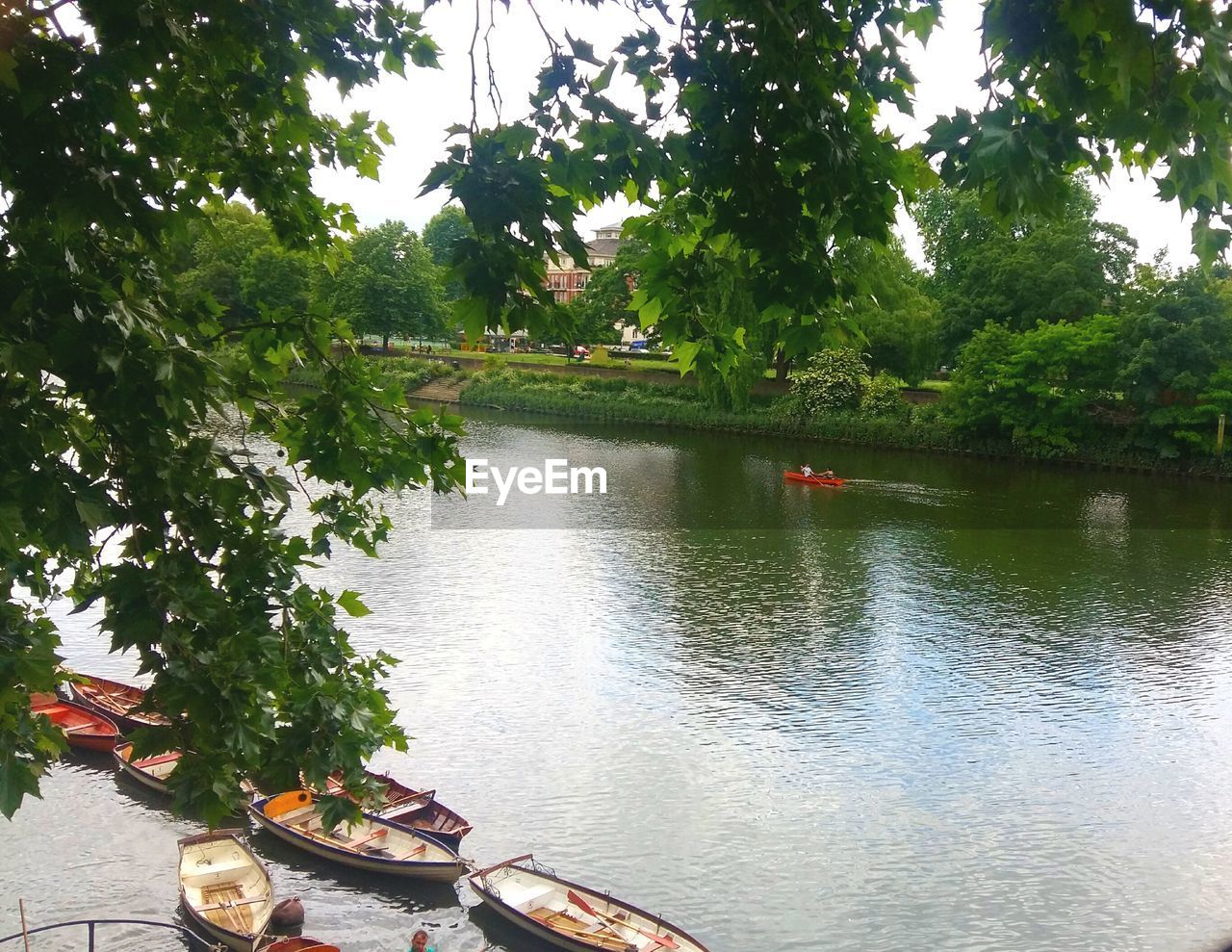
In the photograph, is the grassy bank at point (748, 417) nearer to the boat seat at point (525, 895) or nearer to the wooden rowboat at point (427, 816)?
the wooden rowboat at point (427, 816)

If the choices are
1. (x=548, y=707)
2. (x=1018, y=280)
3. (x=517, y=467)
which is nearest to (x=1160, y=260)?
(x=1018, y=280)

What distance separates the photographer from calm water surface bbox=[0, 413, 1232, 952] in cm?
1310

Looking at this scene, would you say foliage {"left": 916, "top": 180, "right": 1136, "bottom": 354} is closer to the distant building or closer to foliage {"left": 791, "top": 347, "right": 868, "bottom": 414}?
foliage {"left": 791, "top": 347, "right": 868, "bottom": 414}

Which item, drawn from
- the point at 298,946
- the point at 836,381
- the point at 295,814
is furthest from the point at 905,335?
the point at 298,946

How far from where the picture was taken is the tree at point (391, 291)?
2539 inches

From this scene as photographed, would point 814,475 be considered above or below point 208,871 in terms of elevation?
above

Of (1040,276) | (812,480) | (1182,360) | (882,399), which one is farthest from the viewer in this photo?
(882,399)

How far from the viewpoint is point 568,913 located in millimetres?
12430

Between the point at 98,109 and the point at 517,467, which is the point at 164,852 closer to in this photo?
the point at 98,109

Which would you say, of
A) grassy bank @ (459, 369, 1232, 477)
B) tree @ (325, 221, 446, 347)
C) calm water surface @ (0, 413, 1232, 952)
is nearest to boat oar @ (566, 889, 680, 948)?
calm water surface @ (0, 413, 1232, 952)

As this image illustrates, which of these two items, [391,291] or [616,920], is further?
[391,291]

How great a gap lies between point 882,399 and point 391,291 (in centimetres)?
3207

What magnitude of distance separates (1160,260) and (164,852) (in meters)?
39.9

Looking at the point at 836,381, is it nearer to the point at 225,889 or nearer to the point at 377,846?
the point at 377,846
